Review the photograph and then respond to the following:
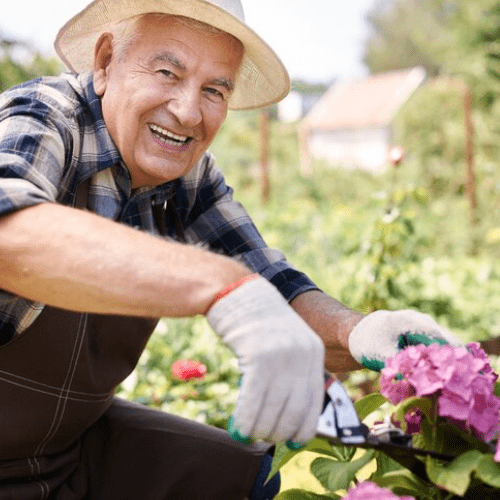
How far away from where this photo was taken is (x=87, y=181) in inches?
73.1

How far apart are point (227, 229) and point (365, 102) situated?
39.7 meters

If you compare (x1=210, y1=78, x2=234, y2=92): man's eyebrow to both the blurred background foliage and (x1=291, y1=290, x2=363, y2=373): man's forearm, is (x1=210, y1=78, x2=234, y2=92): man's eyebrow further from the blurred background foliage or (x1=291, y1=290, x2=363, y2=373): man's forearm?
(x1=291, y1=290, x2=363, y2=373): man's forearm

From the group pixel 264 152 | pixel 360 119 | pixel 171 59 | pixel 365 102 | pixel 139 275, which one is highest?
pixel 171 59

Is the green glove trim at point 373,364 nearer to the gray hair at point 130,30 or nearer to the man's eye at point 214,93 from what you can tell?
the man's eye at point 214,93

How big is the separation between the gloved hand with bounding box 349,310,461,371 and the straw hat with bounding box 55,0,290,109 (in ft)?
2.42

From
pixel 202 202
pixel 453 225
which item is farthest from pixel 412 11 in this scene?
pixel 202 202

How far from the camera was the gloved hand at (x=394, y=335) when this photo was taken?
1.66 meters

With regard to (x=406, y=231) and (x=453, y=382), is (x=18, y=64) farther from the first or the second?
(x=453, y=382)

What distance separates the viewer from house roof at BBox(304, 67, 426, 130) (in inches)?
1508

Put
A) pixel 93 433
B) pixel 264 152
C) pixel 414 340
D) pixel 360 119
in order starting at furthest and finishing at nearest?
pixel 360 119, pixel 264 152, pixel 93 433, pixel 414 340

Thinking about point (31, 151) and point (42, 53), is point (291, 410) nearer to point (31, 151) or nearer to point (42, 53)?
point (31, 151)

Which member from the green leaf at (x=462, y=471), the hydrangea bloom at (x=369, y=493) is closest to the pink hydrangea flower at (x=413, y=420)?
the green leaf at (x=462, y=471)

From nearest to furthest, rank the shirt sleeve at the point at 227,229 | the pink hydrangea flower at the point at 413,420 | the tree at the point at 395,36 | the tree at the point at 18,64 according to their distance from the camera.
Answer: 1. the pink hydrangea flower at the point at 413,420
2. the shirt sleeve at the point at 227,229
3. the tree at the point at 18,64
4. the tree at the point at 395,36

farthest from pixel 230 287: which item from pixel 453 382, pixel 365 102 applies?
pixel 365 102
